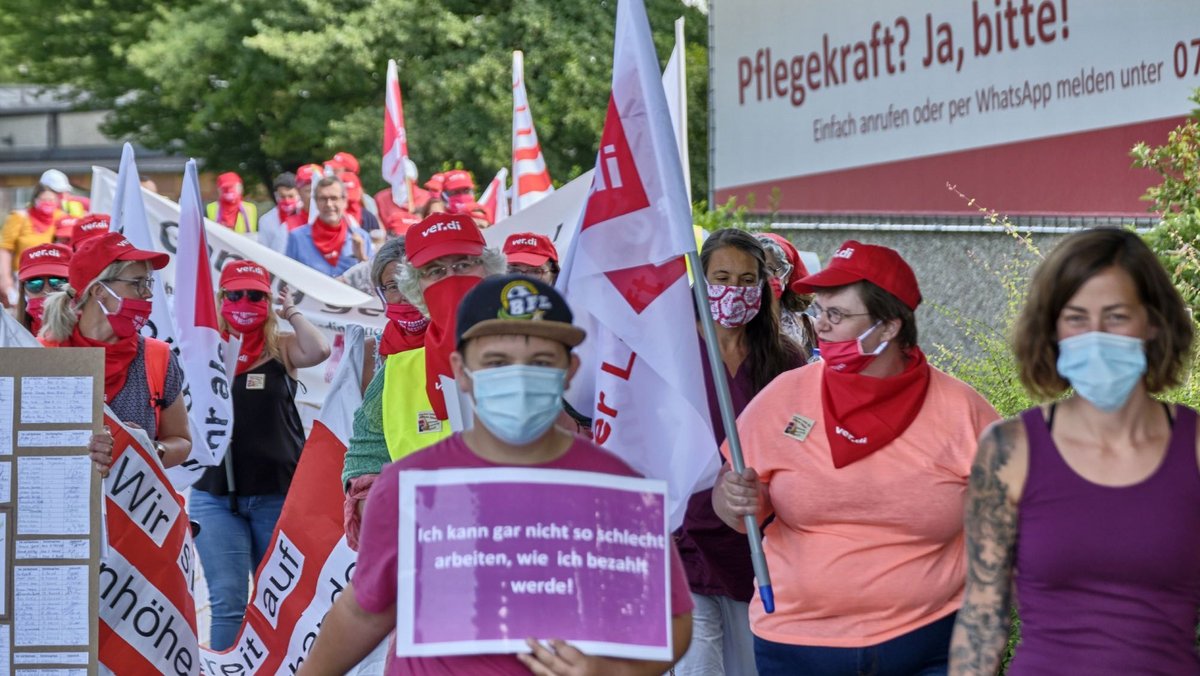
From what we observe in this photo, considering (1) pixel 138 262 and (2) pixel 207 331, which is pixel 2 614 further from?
(2) pixel 207 331

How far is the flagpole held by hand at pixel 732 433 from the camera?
4.81 metres

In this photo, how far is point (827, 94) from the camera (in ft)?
46.4

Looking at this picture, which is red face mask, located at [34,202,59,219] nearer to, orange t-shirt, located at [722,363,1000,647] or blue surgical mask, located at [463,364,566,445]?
orange t-shirt, located at [722,363,1000,647]

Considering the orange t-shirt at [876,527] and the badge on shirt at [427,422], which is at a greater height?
the badge on shirt at [427,422]

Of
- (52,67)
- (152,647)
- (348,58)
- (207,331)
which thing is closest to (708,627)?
(152,647)

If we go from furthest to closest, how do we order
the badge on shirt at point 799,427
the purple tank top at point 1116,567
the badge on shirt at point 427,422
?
the badge on shirt at point 427,422, the badge on shirt at point 799,427, the purple tank top at point 1116,567

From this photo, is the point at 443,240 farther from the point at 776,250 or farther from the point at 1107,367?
the point at 1107,367

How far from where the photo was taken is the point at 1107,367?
366 centimetres

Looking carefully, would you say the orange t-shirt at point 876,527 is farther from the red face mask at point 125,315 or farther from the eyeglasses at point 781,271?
the red face mask at point 125,315

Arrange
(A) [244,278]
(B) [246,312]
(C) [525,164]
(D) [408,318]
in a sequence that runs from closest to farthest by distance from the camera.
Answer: (D) [408,318] < (B) [246,312] < (A) [244,278] < (C) [525,164]

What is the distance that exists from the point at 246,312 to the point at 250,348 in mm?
177

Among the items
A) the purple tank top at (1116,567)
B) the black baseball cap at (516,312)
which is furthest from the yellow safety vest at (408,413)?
the purple tank top at (1116,567)

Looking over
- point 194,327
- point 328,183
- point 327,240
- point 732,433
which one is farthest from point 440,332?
point 327,240

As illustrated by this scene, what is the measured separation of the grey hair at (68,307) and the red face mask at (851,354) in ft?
10.3
